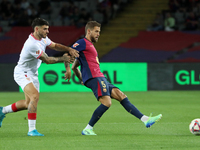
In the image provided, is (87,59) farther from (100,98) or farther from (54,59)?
(100,98)

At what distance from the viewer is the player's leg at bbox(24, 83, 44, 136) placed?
6473 millimetres

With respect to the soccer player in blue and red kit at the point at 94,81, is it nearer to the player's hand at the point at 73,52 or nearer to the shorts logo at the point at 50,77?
the player's hand at the point at 73,52

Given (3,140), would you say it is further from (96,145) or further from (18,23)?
(18,23)

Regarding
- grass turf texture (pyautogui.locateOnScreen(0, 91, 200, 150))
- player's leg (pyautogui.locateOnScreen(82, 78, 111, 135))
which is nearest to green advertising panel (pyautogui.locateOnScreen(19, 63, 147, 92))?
grass turf texture (pyautogui.locateOnScreen(0, 91, 200, 150))

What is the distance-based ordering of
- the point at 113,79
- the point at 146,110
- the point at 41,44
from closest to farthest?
1. the point at 41,44
2. the point at 146,110
3. the point at 113,79

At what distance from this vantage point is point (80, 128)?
24.2 ft

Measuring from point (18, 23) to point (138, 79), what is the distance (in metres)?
6.48

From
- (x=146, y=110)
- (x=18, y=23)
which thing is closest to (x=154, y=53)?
(x=18, y=23)

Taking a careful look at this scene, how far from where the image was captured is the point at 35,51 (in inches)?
253

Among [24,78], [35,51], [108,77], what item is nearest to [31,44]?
[35,51]

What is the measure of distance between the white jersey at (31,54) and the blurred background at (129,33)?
9.83 meters

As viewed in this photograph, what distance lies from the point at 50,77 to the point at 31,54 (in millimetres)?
10034

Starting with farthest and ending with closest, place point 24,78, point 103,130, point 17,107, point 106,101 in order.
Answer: point 103,130
point 17,107
point 24,78
point 106,101

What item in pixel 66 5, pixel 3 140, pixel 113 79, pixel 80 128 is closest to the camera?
pixel 3 140
